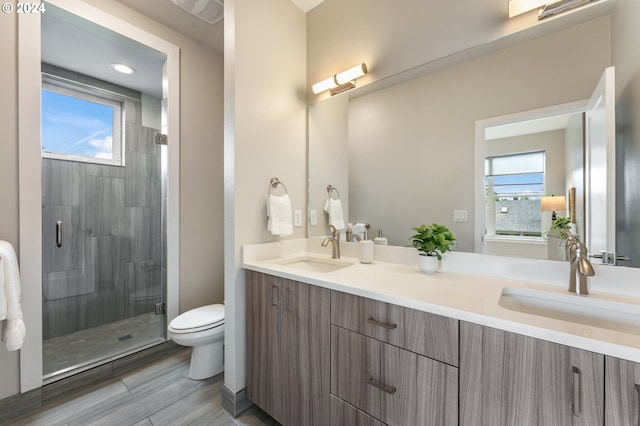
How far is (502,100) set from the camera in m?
1.31

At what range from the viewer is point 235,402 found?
1559 millimetres

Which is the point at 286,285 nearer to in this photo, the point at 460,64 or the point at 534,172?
the point at 534,172

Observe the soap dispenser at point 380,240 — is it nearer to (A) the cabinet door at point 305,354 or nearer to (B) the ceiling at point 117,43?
(A) the cabinet door at point 305,354

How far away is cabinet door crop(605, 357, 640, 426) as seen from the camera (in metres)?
0.63

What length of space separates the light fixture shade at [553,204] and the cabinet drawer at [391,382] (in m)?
0.86

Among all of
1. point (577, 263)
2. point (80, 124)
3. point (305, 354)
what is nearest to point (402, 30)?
point (577, 263)

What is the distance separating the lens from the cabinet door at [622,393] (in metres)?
0.63

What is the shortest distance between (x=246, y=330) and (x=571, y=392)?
144 cm

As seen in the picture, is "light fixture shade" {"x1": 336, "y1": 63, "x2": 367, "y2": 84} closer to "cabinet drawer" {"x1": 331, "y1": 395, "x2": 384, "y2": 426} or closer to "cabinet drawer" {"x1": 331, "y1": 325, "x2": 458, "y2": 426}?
"cabinet drawer" {"x1": 331, "y1": 325, "x2": 458, "y2": 426}

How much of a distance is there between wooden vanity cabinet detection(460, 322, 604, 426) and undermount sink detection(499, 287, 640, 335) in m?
0.34

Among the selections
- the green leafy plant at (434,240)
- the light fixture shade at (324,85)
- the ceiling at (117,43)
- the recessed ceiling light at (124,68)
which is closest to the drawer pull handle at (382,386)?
the green leafy plant at (434,240)

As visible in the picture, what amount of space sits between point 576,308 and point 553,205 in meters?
0.44

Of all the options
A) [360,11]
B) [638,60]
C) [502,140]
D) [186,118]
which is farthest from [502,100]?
[186,118]

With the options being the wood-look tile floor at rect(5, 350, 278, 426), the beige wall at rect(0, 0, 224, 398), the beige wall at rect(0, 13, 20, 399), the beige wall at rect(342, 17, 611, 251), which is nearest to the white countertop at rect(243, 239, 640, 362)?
the beige wall at rect(342, 17, 611, 251)
